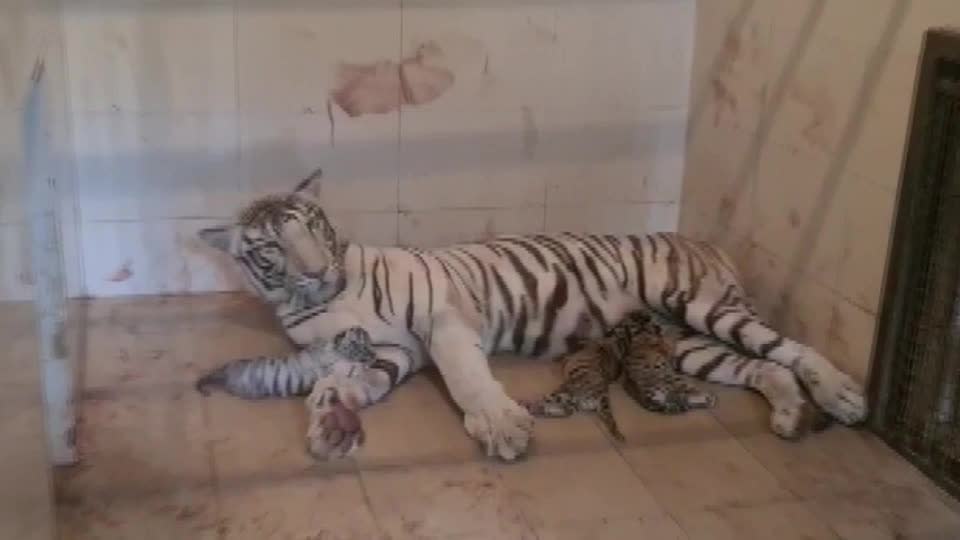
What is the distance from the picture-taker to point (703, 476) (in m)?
2.26

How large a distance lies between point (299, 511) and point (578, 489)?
1.65ft

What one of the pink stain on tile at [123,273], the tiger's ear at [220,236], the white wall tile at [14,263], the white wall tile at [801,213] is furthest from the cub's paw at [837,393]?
the pink stain on tile at [123,273]

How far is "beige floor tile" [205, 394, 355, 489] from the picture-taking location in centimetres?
222

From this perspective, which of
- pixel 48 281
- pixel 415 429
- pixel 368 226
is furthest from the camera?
pixel 368 226

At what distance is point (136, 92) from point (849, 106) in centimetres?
163

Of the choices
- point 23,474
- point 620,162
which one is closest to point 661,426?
point 620,162

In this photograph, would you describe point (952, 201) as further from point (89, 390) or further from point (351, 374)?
point (89, 390)

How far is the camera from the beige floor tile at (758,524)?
207cm

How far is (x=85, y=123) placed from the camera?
9.43 feet

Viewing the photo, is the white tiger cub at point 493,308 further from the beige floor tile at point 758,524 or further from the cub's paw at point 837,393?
the beige floor tile at point 758,524

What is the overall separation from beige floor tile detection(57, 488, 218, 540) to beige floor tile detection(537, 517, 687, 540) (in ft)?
1.90

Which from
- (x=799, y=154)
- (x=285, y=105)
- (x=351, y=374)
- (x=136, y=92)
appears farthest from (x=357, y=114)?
(x=799, y=154)

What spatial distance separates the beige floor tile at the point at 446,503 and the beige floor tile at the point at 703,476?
0.90 ft

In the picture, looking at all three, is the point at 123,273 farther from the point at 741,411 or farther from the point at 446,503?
the point at 741,411
